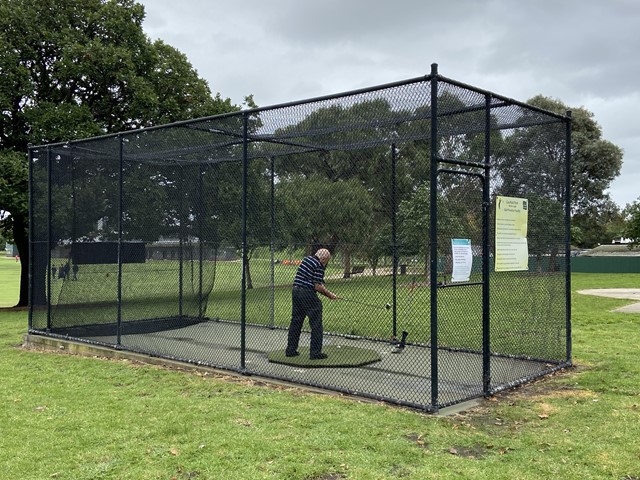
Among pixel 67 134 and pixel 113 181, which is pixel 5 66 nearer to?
pixel 67 134

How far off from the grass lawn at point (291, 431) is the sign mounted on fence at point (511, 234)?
1.29m

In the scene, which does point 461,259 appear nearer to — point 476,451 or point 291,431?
point 476,451

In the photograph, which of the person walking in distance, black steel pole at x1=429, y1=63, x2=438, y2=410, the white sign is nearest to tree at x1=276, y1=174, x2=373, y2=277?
the person walking in distance

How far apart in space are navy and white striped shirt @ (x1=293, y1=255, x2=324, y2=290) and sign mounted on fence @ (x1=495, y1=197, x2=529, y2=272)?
2.14 meters

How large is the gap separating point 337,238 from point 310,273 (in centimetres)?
126

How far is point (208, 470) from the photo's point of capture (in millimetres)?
4035

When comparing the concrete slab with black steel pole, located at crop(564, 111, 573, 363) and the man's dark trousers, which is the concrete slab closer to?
the man's dark trousers

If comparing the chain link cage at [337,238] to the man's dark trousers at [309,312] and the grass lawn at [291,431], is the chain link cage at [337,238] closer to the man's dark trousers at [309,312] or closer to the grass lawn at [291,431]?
the man's dark trousers at [309,312]

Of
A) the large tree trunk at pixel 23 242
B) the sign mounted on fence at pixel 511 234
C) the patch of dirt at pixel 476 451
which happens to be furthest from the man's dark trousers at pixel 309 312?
the large tree trunk at pixel 23 242

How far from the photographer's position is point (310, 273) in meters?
7.28

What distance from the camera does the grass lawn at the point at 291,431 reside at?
159 inches

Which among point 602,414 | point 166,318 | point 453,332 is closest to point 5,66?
point 166,318

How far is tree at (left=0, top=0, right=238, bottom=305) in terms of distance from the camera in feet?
47.4

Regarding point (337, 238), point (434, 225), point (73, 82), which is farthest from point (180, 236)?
point (73, 82)
